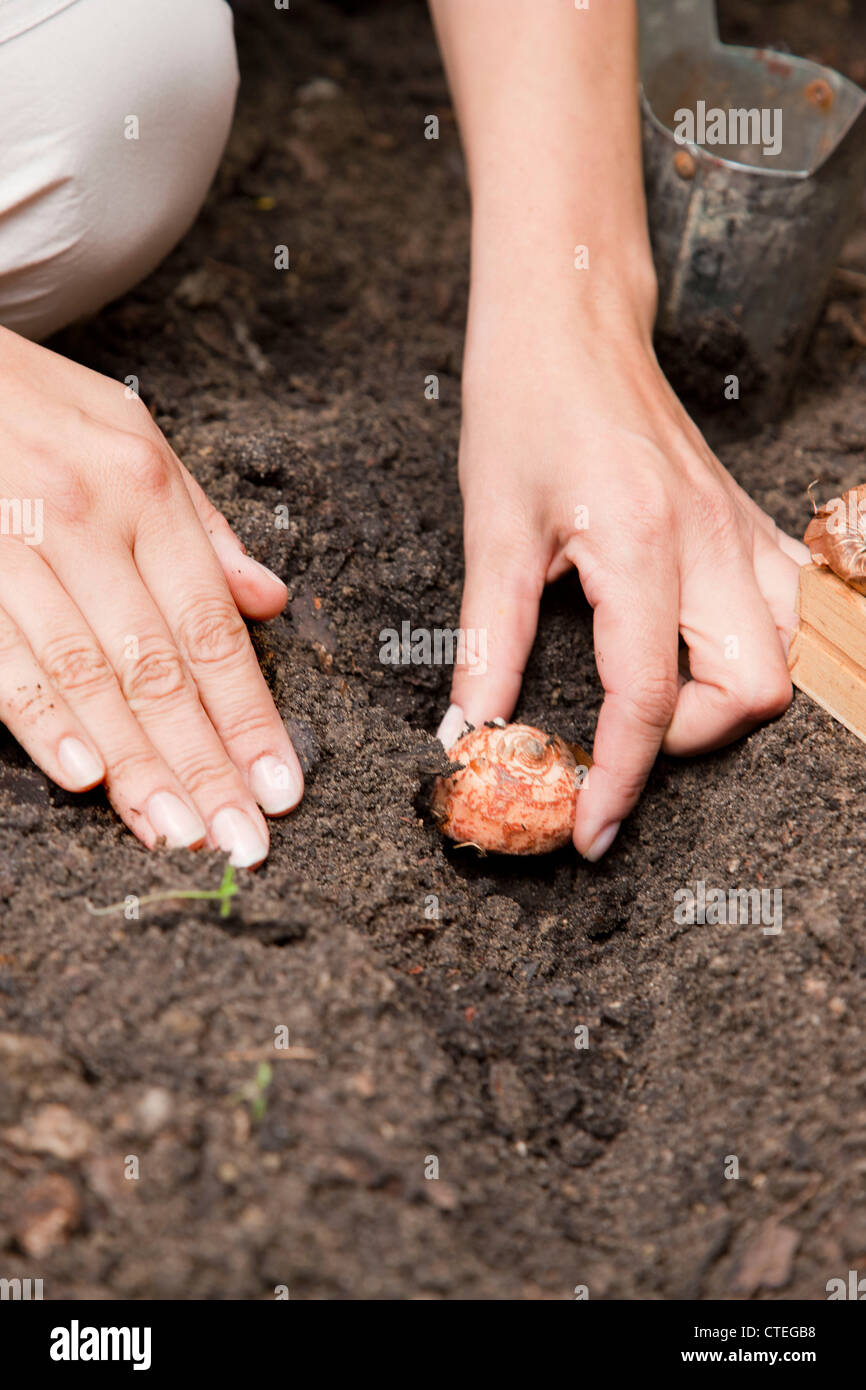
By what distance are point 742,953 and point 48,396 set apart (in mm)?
1399

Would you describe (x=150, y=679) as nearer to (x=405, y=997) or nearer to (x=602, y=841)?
(x=405, y=997)

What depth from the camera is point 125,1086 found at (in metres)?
1.20

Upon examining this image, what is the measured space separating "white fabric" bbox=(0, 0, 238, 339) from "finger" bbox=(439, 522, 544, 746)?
109cm

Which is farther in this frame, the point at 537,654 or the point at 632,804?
the point at 537,654

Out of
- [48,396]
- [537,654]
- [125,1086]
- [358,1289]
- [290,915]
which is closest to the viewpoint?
[358,1289]

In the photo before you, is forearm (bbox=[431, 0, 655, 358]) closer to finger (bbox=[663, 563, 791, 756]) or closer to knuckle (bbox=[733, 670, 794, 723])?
finger (bbox=[663, 563, 791, 756])

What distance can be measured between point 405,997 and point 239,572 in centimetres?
76

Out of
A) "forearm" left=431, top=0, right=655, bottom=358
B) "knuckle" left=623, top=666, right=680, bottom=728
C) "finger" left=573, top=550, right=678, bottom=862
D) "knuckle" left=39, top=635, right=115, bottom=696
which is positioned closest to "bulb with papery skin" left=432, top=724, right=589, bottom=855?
"finger" left=573, top=550, right=678, bottom=862

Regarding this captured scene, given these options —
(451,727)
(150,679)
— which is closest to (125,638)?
(150,679)

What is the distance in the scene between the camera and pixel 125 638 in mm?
1609

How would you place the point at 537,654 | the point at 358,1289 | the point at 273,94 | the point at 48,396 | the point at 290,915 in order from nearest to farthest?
the point at 358,1289 < the point at 290,915 < the point at 48,396 < the point at 537,654 < the point at 273,94
